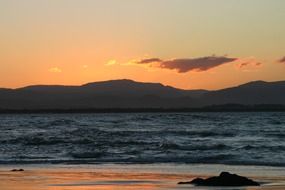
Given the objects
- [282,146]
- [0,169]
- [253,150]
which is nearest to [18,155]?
[0,169]

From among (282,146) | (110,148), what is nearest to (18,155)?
(110,148)

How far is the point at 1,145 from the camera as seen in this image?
3947 cm

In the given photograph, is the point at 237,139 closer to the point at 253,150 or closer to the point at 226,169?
the point at 253,150

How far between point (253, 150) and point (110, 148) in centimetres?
819

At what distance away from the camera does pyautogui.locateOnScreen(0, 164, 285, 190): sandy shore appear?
58.7ft

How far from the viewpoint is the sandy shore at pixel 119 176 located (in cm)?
1789

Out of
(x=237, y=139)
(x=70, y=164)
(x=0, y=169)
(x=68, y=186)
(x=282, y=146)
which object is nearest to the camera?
(x=68, y=186)

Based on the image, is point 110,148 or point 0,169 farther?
point 110,148

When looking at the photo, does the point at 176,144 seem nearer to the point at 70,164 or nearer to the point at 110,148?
the point at 110,148

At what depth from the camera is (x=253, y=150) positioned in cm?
3325

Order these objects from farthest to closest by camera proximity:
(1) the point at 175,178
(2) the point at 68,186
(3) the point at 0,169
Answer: (3) the point at 0,169 < (1) the point at 175,178 < (2) the point at 68,186

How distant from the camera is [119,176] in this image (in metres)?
21.1

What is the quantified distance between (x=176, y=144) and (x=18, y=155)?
391 inches

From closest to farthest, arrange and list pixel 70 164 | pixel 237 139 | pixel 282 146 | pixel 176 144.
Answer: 1. pixel 70 164
2. pixel 282 146
3. pixel 176 144
4. pixel 237 139
